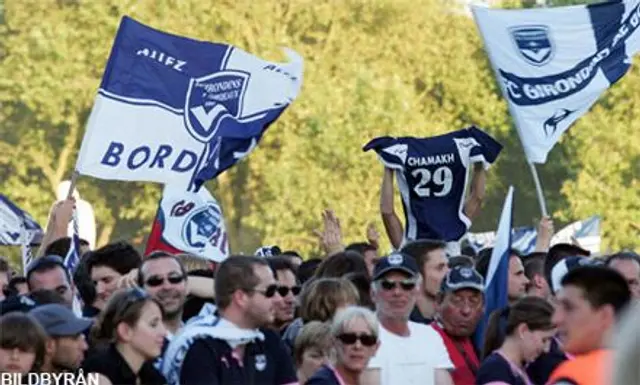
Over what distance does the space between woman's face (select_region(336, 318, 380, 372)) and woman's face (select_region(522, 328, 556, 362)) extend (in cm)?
81

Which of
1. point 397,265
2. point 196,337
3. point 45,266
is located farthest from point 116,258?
point 196,337

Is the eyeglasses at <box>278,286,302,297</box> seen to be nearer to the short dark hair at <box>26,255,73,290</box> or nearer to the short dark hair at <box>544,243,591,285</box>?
the short dark hair at <box>26,255,73,290</box>

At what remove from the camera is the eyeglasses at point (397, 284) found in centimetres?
1094

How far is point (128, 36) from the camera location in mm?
15461

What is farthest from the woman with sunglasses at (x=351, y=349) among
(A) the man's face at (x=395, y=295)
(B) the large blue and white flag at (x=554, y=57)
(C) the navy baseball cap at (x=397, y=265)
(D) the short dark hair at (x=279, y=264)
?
(B) the large blue and white flag at (x=554, y=57)

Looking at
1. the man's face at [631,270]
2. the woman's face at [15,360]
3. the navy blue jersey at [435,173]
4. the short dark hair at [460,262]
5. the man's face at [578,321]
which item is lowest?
the woman's face at [15,360]

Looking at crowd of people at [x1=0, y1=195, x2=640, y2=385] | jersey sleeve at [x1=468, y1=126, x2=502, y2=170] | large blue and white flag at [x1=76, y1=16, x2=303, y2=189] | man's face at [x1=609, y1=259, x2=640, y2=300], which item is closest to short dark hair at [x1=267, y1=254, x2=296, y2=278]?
crowd of people at [x1=0, y1=195, x2=640, y2=385]

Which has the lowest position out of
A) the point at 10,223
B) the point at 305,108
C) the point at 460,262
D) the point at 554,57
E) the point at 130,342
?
the point at 130,342

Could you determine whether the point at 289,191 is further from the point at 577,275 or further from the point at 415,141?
A: the point at 577,275

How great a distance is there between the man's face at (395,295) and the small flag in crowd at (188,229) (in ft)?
12.4

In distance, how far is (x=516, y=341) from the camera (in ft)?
33.9

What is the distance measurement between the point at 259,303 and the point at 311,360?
0.78m

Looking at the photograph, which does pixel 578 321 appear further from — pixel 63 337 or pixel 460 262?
pixel 460 262

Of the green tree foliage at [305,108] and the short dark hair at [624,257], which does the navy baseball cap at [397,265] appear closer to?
the short dark hair at [624,257]
